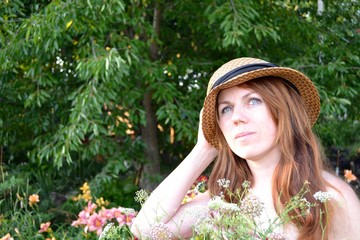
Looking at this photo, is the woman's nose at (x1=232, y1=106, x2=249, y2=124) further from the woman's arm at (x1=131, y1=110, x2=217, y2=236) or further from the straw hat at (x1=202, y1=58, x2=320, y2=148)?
the woman's arm at (x1=131, y1=110, x2=217, y2=236)

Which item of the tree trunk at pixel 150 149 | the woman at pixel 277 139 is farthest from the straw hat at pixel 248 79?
the tree trunk at pixel 150 149

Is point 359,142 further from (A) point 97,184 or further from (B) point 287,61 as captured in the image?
(A) point 97,184

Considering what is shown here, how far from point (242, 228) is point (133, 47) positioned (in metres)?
2.45

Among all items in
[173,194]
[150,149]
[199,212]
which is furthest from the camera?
[150,149]

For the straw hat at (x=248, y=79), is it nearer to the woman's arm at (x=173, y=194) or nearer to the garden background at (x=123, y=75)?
the woman's arm at (x=173, y=194)

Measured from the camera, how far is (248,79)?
8.41 ft

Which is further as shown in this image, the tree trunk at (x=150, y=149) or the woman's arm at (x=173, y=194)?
the tree trunk at (x=150, y=149)

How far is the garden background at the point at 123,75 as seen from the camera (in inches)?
163

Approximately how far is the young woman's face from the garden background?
4.46 feet

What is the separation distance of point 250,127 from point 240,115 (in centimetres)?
5

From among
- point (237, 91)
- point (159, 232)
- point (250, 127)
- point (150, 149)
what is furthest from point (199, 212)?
point (150, 149)

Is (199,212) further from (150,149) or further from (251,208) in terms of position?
(150,149)

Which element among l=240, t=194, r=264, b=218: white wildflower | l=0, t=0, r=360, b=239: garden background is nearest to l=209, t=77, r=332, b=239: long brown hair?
l=240, t=194, r=264, b=218: white wildflower

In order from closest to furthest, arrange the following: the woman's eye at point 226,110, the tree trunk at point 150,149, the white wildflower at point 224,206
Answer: the white wildflower at point 224,206 < the woman's eye at point 226,110 < the tree trunk at point 150,149
